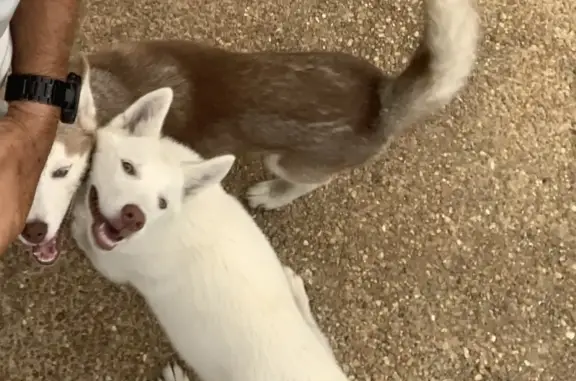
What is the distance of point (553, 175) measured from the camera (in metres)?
2.14

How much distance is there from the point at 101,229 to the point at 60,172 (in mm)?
139

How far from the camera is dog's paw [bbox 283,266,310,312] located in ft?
6.23

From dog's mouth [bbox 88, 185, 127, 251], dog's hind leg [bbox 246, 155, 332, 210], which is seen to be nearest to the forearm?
dog's mouth [bbox 88, 185, 127, 251]

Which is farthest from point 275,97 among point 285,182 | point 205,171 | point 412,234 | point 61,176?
point 412,234

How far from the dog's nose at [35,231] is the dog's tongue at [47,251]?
52mm

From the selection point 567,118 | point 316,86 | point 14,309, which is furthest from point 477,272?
point 14,309

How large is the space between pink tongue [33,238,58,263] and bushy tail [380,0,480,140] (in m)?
A: 0.73

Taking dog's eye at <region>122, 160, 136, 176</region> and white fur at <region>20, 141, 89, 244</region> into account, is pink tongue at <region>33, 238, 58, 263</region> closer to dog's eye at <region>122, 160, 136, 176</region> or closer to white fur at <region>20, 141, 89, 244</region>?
white fur at <region>20, 141, 89, 244</region>

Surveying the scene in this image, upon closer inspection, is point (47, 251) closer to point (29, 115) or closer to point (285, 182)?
point (29, 115)

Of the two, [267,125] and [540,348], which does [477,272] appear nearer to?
[540,348]

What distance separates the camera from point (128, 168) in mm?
1451

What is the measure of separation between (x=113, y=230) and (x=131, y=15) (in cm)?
79

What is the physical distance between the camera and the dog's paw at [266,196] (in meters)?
1.97

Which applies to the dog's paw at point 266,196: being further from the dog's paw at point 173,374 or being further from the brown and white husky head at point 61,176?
the brown and white husky head at point 61,176
